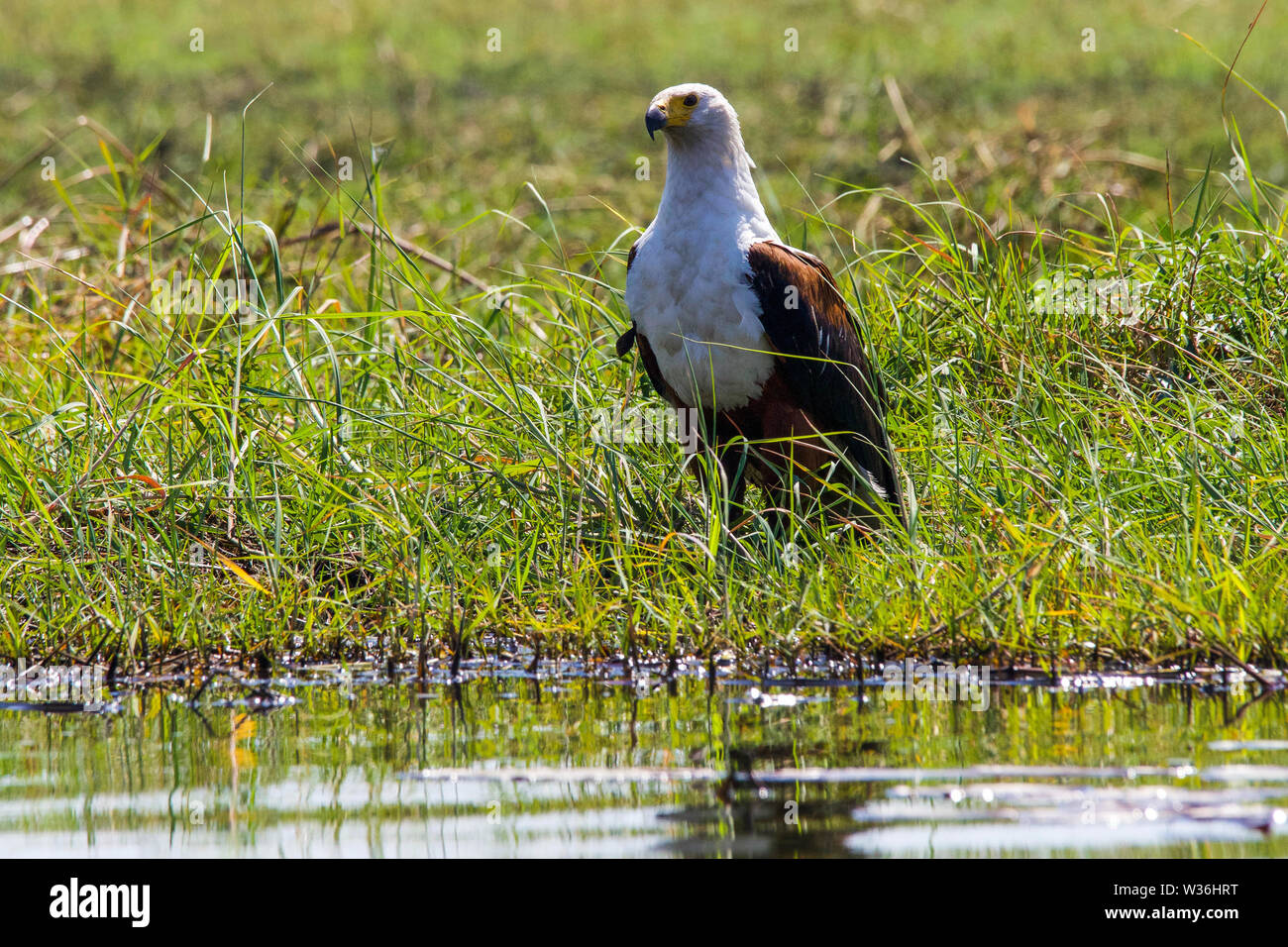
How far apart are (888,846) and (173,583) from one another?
253 cm

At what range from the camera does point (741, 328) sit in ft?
16.0

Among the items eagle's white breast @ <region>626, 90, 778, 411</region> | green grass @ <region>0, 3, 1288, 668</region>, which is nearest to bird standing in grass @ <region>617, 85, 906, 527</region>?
eagle's white breast @ <region>626, 90, 778, 411</region>

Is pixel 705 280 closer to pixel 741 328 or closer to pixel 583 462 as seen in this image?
pixel 741 328

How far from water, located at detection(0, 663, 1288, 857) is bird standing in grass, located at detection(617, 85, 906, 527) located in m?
1.23

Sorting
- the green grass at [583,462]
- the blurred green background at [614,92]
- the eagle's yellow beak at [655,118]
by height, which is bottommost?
the green grass at [583,462]

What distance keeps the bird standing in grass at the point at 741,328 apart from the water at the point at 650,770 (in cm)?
123

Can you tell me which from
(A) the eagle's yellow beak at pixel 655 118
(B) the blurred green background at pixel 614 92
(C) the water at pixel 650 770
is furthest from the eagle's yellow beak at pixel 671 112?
(B) the blurred green background at pixel 614 92

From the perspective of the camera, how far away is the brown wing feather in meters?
4.85

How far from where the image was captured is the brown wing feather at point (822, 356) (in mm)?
4852

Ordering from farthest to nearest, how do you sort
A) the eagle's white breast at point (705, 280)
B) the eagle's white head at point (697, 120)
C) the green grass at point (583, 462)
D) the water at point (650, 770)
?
the eagle's white head at point (697, 120), the eagle's white breast at point (705, 280), the green grass at point (583, 462), the water at point (650, 770)

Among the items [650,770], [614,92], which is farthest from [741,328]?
[614,92]

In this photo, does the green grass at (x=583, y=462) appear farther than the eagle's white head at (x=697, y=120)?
No

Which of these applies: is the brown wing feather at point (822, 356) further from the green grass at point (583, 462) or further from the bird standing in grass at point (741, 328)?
the green grass at point (583, 462)

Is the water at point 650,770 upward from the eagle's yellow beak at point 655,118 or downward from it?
downward
